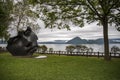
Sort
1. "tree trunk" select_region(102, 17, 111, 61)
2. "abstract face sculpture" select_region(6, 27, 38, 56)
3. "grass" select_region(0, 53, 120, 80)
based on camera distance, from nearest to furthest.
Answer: "grass" select_region(0, 53, 120, 80) → "tree trunk" select_region(102, 17, 111, 61) → "abstract face sculpture" select_region(6, 27, 38, 56)

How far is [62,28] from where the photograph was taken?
25.2 metres

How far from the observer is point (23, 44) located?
27703mm

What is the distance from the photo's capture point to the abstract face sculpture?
27.6 m

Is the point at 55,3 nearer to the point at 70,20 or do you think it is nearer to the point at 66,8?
the point at 66,8

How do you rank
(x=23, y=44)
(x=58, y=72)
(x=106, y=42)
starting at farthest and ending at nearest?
(x=23, y=44) < (x=106, y=42) < (x=58, y=72)

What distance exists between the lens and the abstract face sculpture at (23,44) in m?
27.6

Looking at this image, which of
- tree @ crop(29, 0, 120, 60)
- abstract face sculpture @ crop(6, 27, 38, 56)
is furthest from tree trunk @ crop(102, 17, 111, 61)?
abstract face sculpture @ crop(6, 27, 38, 56)

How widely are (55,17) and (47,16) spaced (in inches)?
37.0

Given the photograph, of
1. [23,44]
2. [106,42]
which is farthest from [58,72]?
[23,44]

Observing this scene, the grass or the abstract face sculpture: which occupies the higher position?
the abstract face sculpture

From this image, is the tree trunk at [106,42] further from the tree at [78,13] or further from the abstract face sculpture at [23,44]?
the abstract face sculpture at [23,44]

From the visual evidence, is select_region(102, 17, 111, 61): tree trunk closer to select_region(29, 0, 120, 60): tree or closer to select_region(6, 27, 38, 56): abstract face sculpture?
select_region(29, 0, 120, 60): tree

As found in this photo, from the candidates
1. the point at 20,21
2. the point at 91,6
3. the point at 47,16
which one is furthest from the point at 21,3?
the point at 91,6

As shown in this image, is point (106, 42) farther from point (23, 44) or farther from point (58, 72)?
point (23, 44)
